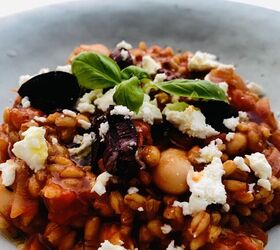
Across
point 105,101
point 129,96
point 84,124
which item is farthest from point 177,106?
point 84,124

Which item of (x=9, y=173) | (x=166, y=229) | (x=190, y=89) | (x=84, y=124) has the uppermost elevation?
(x=190, y=89)

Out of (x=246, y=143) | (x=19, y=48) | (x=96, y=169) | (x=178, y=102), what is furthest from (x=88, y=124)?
(x=19, y=48)

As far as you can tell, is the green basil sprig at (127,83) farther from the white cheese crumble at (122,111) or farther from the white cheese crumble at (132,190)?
the white cheese crumble at (132,190)

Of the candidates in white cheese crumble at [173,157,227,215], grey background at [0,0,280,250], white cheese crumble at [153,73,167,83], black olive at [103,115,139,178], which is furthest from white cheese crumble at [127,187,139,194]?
grey background at [0,0,280,250]

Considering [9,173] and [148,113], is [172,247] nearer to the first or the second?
[148,113]

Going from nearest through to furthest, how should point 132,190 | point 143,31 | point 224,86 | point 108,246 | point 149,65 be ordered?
point 108,246 → point 132,190 → point 224,86 → point 149,65 → point 143,31

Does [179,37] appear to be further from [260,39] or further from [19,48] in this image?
[19,48]

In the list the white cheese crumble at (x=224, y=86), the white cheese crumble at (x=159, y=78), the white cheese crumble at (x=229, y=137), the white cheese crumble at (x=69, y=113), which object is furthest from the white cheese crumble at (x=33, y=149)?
the white cheese crumble at (x=224, y=86)
